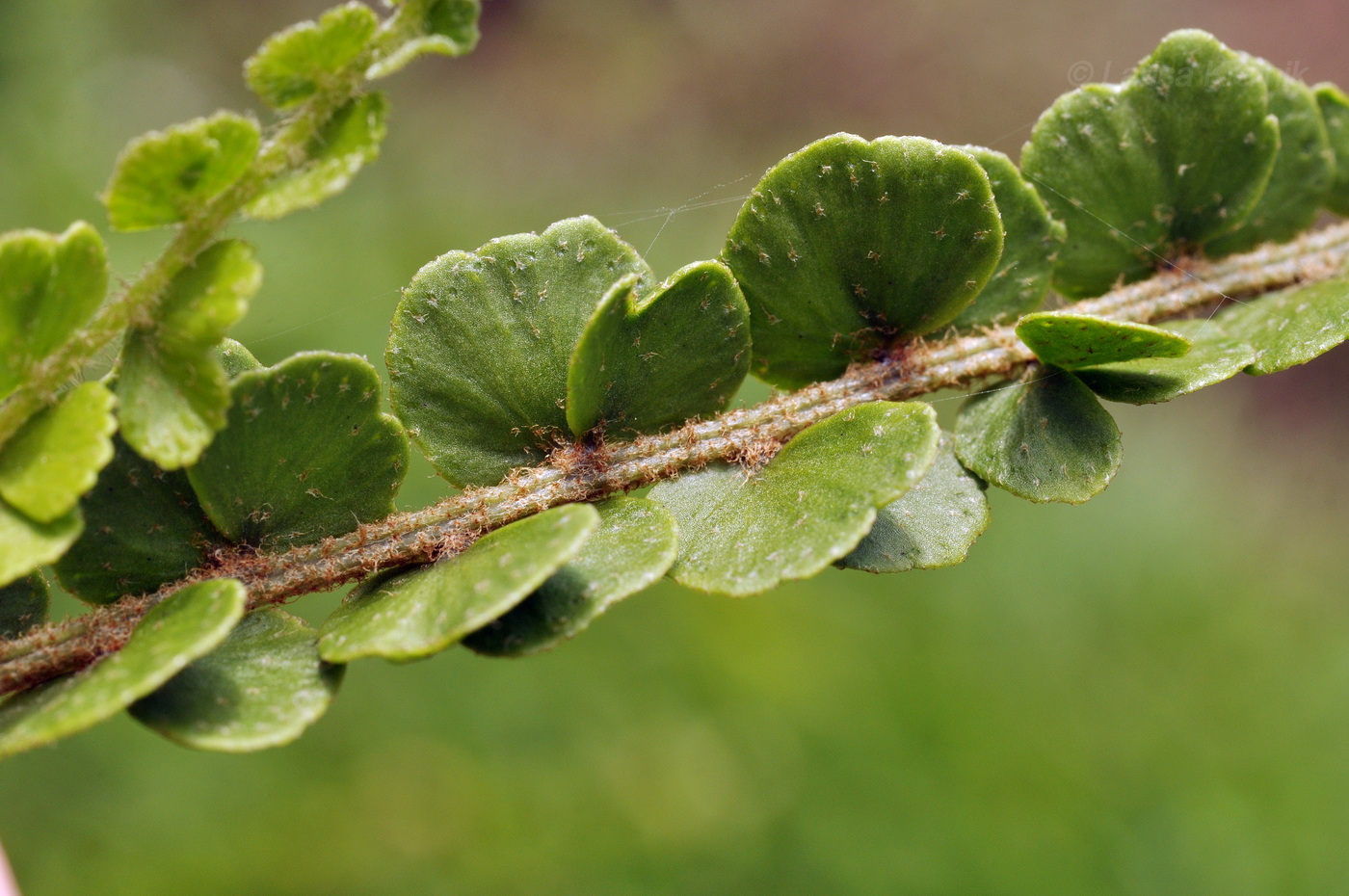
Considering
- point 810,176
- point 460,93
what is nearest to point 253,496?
point 810,176

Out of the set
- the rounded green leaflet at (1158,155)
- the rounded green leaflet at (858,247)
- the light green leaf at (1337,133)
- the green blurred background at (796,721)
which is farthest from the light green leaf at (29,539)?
the green blurred background at (796,721)

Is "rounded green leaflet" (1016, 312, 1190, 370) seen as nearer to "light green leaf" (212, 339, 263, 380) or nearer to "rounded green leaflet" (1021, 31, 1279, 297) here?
"rounded green leaflet" (1021, 31, 1279, 297)

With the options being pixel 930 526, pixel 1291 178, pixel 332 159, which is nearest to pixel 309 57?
pixel 332 159

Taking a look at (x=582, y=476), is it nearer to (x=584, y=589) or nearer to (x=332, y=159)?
(x=584, y=589)

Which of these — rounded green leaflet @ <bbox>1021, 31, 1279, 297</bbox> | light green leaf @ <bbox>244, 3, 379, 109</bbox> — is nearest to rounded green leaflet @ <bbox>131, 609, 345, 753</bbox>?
light green leaf @ <bbox>244, 3, 379, 109</bbox>

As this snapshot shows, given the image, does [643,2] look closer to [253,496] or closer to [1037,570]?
[1037,570]
